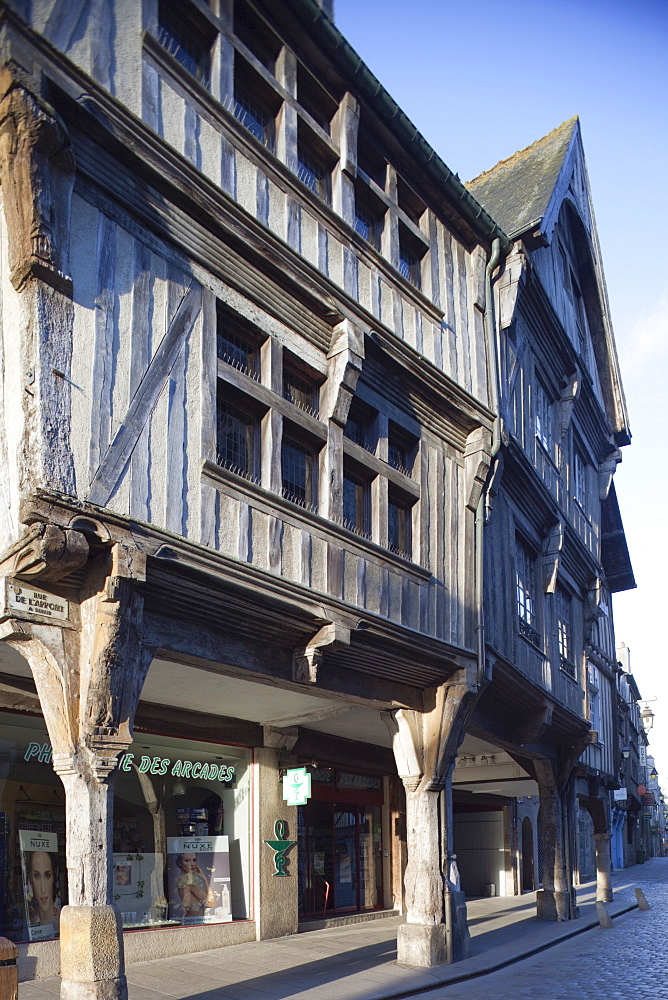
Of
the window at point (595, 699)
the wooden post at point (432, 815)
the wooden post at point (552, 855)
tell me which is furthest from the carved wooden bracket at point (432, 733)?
the window at point (595, 699)

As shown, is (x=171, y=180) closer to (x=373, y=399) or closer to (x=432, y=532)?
(x=373, y=399)

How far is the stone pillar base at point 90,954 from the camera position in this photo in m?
5.98

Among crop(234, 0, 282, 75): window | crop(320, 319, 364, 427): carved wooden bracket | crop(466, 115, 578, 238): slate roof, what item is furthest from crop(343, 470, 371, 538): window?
crop(466, 115, 578, 238): slate roof

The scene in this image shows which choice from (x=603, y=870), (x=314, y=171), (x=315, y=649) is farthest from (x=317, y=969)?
(x=603, y=870)

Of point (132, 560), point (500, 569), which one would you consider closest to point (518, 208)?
point (500, 569)

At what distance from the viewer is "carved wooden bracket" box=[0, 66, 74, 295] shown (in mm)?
6121

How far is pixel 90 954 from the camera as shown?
5.99m

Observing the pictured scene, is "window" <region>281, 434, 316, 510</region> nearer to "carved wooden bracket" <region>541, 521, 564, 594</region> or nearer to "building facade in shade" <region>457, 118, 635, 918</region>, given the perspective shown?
"building facade in shade" <region>457, 118, 635, 918</region>

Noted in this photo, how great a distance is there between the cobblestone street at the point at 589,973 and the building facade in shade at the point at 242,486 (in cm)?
86

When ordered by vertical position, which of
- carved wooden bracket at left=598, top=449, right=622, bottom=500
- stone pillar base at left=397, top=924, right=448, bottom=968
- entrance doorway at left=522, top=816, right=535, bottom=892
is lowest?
entrance doorway at left=522, top=816, right=535, bottom=892

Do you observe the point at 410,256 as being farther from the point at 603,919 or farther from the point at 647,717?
the point at 647,717

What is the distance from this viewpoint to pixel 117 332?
690 cm

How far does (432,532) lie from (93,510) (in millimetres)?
5054

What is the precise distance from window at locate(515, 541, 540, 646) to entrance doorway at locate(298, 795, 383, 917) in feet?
13.2
